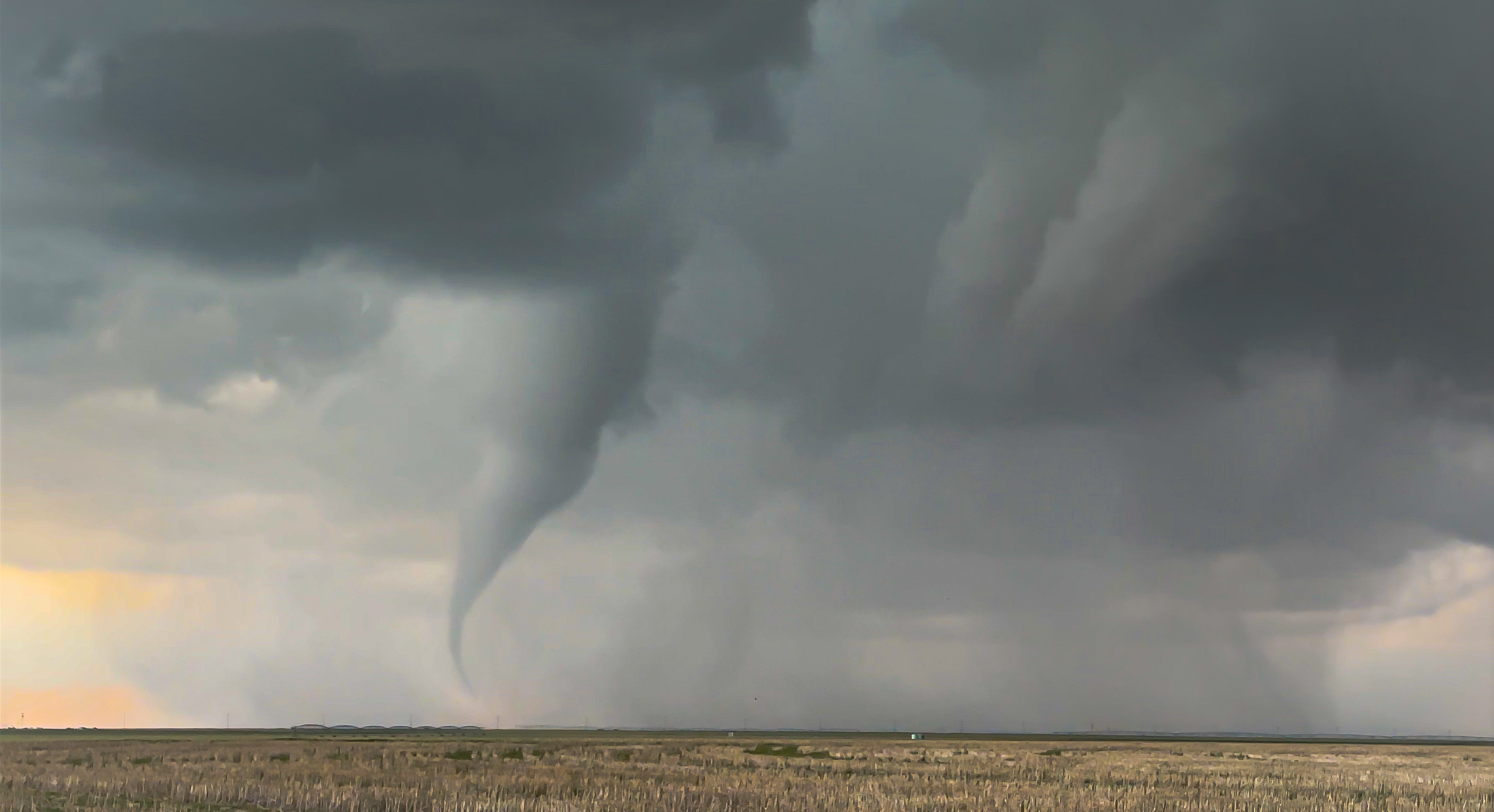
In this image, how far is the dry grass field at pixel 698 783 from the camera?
49531 millimetres

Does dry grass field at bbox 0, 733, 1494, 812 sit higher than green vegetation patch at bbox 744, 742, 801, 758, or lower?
higher

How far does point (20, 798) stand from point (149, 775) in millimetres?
14932

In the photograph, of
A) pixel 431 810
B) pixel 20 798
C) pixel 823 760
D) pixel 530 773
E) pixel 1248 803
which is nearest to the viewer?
pixel 431 810

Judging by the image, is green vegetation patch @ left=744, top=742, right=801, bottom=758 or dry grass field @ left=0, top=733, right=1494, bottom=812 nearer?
dry grass field @ left=0, top=733, right=1494, bottom=812

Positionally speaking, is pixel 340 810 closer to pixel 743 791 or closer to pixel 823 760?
pixel 743 791

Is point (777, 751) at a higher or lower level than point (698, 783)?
lower

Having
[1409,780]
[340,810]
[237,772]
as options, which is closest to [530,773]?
[237,772]

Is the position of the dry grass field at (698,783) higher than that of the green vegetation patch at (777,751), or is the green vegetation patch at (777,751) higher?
the dry grass field at (698,783)

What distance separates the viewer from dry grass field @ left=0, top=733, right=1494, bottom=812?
4953cm

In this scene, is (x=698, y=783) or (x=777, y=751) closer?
(x=698, y=783)

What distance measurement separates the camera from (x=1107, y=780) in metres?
70.5

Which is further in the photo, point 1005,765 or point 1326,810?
point 1005,765

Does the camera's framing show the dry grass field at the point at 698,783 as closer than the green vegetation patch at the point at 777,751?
Yes

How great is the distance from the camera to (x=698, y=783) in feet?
205
